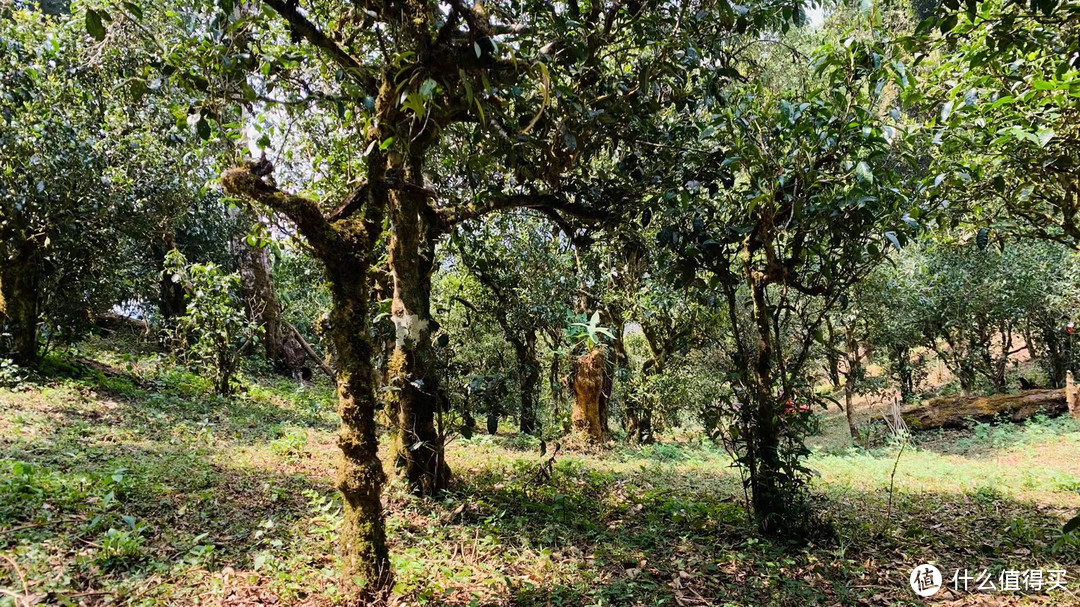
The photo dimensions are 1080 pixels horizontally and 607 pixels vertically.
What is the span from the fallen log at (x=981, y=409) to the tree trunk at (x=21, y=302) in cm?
1605

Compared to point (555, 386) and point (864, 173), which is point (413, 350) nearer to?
point (555, 386)

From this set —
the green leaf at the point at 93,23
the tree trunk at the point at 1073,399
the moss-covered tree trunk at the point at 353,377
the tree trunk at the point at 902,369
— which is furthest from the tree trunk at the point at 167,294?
the tree trunk at the point at 1073,399

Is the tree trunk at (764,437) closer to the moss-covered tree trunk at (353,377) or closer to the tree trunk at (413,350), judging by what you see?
the tree trunk at (413,350)

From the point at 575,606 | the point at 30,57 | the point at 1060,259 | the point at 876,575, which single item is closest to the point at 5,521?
the point at 575,606

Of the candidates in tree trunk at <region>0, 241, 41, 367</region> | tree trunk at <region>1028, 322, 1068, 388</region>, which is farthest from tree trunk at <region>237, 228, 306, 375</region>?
tree trunk at <region>1028, 322, 1068, 388</region>

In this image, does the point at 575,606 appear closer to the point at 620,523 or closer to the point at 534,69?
the point at 620,523

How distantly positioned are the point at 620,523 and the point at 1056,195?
4997mm

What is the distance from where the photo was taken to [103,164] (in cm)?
765

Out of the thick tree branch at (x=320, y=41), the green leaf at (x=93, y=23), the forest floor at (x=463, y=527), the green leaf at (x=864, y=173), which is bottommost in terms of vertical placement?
the forest floor at (x=463, y=527)

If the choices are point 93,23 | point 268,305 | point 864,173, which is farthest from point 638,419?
point 93,23

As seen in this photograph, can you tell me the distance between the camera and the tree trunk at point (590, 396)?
9.34 m

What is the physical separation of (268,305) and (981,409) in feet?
50.6

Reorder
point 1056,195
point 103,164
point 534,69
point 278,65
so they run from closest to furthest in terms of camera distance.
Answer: point 534,69 < point 278,65 < point 1056,195 < point 103,164

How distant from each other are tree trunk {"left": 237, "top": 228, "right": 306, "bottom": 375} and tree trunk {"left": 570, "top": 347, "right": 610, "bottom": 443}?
5.73m
